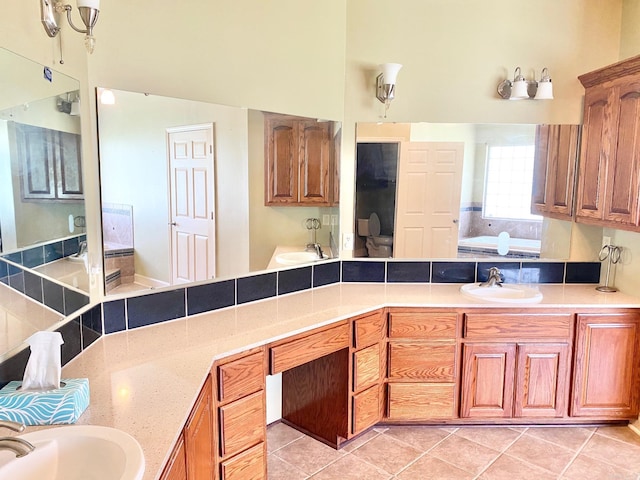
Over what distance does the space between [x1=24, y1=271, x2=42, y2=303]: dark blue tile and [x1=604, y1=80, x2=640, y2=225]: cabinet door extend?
2861 mm

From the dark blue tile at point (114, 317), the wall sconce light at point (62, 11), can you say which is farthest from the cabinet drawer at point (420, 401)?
the wall sconce light at point (62, 11)

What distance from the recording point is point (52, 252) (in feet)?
5.47

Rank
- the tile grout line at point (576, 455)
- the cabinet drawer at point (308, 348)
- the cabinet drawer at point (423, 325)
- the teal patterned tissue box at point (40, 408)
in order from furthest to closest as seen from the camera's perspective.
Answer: the cabinet drawer at point (423, 325) < the tile grout line at point (576, 455) < the cabinet drawer at point (308, 348) < the teal patterned tissue box at point (40, 408)

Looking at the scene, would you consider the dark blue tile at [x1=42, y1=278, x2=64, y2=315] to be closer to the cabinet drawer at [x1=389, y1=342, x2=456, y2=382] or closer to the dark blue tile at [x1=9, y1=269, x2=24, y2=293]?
the dark blue tile at [x1=9, y1=269, x2=24, y2=293]

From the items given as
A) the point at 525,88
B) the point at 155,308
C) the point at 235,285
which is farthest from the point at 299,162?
the point at 525,88

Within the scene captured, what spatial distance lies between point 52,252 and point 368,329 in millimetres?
1581

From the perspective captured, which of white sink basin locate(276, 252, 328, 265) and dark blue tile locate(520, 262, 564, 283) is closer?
white sink basin locate(276, 252, 328, 265)

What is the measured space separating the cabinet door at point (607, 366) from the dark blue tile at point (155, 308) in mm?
2238

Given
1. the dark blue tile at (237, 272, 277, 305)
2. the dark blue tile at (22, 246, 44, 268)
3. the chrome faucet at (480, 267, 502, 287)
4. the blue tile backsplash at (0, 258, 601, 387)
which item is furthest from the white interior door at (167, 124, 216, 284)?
the chrome faucet at (480, 267, 502, 287)

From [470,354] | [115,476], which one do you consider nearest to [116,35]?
[115,476]

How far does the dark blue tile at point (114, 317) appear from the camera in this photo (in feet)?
6.59

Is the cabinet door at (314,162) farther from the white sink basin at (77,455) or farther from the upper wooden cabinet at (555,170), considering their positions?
the white sink basin at (77,455)

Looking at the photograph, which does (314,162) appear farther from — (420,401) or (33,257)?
(33,257)

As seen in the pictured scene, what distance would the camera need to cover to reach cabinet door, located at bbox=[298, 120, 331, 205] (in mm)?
2762
